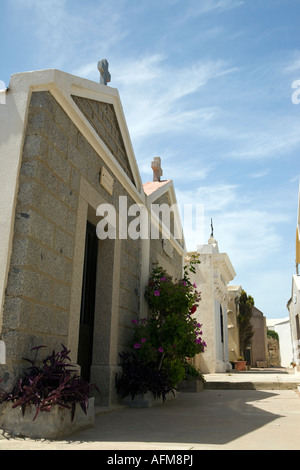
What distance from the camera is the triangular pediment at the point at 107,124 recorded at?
5.36m

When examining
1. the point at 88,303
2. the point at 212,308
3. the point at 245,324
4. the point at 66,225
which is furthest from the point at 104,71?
the point at 245,324

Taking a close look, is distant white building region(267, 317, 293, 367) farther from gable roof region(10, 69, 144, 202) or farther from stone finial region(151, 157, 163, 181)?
gable roof region(10, 69, 144, 202)

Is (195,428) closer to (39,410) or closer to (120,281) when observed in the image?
(39,410)

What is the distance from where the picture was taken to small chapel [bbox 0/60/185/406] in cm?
360

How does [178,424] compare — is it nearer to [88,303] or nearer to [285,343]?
[88,303]

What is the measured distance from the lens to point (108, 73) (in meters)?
6.59

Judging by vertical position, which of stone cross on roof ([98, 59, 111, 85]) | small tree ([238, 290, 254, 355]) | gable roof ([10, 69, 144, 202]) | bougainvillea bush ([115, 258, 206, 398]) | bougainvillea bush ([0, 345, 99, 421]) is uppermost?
stone cross on roof ([98, 59, 111, 85])

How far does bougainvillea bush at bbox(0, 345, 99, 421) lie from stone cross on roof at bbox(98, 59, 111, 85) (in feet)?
14.9

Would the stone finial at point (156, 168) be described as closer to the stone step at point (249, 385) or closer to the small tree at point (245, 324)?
the stone step at point (249, 385)

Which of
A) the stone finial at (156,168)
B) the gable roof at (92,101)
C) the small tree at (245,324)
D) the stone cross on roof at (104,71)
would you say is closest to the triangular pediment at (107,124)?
the gable roof at (92,101)

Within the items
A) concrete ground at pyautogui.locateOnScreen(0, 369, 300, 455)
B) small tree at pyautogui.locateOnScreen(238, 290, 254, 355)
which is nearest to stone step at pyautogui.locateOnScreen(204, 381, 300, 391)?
concrete ground at pyautogui.locateOnScreen(0, 369, 300, 455)

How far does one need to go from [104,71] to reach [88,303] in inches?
144

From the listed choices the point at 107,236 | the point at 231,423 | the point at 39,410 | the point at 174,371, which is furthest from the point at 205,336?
the point at 39,410

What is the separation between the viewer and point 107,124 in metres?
6.10
